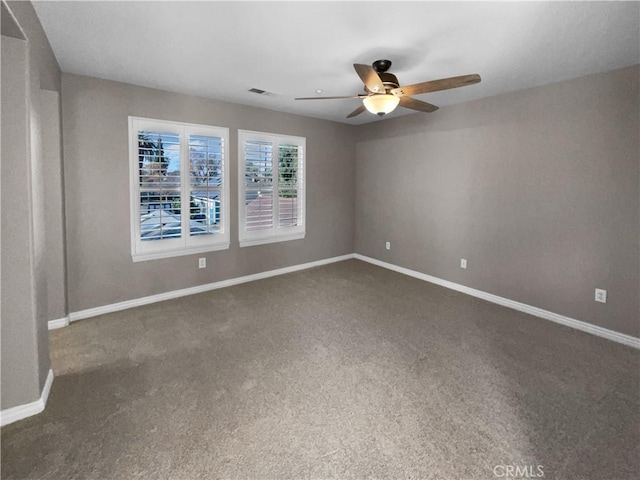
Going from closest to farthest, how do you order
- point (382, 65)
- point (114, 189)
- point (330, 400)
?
point (330, 400), point (382, 65), point (114, 189)

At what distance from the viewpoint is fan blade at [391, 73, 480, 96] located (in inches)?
90.1

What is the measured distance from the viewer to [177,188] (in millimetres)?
3871

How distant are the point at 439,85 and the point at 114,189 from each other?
336cm

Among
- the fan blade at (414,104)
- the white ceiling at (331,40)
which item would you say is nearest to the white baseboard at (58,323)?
the white ceiling at (331,40)

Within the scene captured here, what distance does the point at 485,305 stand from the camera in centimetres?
390

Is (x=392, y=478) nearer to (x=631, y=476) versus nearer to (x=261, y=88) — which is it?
(x=631, y=476)

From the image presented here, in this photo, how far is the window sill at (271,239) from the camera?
464 centimetres

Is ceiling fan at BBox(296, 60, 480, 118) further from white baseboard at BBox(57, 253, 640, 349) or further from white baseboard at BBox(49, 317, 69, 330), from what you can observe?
white baseboard at BBox(49, 317, 69, 330)

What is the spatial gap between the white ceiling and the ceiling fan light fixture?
368 millimetres

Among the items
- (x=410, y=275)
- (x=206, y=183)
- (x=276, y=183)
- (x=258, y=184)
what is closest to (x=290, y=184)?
(x=276, y=183)

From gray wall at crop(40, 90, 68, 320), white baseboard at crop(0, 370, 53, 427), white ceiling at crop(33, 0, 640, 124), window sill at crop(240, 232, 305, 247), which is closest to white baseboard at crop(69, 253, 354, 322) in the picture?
gray wall at crop(40, 90, 68, 320)

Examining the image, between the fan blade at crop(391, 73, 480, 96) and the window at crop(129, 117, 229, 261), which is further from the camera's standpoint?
the window at crop(129, 117, 229, 261)

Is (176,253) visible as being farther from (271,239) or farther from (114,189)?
(271,239)

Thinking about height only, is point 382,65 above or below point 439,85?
above
